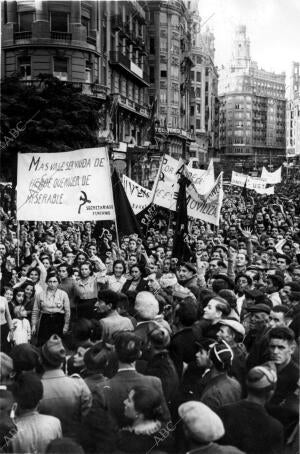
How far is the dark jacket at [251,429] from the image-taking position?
13.8 feet

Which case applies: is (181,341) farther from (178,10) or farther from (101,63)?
(178,10)

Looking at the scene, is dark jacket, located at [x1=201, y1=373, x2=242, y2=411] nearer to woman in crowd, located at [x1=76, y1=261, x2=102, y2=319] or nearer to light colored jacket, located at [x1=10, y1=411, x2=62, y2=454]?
light colored jacket, located at [x1=10, y1=411, x2=62, y2=454]

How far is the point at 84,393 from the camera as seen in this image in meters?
4.80

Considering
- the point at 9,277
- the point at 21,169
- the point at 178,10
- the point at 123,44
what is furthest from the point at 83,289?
the point at 178,10

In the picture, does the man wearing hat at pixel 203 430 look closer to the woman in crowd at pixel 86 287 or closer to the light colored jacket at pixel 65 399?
the light colored jacket at pixel 65 399

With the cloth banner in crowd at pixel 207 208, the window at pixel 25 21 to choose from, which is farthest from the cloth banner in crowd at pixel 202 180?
the window at pixel 25 21

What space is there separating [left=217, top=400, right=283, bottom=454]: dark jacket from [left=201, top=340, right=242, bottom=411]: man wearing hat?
449mm

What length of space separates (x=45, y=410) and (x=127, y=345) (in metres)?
0.80

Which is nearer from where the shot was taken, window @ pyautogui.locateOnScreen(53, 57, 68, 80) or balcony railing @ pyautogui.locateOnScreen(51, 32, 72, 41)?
balcony railing @ pyautogui.locateOnScreen(51, 32, 72, 41)

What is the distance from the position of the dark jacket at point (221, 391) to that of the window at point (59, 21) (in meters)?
33.6

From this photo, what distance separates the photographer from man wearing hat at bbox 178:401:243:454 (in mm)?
3867

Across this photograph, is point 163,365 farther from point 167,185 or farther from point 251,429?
point 167,185

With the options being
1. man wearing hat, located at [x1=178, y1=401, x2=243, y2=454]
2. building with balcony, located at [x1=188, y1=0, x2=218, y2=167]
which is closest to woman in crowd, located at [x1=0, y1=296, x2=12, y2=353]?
man wearing hat, located at [x1=178, y1=401, x2=243, y2=454]

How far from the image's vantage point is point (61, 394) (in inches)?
187
